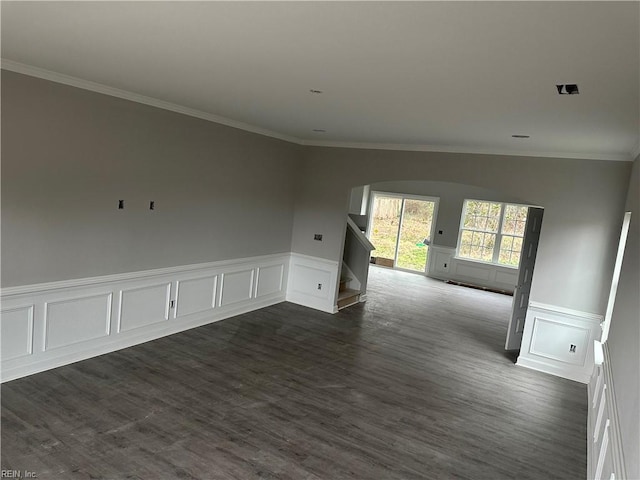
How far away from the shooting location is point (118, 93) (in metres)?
4.08

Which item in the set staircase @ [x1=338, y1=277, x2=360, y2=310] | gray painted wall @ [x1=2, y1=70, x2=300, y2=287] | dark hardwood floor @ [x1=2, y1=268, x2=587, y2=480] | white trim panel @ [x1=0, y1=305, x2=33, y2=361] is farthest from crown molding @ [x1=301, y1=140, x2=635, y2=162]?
white trim panel @ [x1=0, y1=305, x2=33, y2=361]

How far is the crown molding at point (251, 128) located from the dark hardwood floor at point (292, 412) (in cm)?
251

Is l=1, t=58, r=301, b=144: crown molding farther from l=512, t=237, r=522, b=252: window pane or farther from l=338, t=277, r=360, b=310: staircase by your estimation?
l=512, t=237, r=522, b=252: window pane

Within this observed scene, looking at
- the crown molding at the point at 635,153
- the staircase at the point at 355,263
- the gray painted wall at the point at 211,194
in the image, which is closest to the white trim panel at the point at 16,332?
the gray painted wall at the point at 211,194

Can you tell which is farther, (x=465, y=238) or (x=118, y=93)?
(x=465, y=238)

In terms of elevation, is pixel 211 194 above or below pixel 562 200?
below

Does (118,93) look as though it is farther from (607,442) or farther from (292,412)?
(607,442)

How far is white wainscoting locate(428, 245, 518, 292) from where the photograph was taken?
9971 mm

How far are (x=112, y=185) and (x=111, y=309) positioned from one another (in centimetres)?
124

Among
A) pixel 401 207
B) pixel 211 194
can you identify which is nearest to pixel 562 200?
pixel 211 194

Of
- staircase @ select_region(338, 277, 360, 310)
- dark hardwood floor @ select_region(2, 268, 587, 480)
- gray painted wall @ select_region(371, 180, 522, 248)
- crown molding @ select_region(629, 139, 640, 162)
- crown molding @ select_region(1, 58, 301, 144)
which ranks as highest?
crown molding @ select_region(629, 139, 640, 162)

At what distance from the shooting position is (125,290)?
4516 mm

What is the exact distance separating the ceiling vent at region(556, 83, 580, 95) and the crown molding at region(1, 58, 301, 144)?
3578mm

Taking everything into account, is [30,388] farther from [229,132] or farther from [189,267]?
[229,132]
